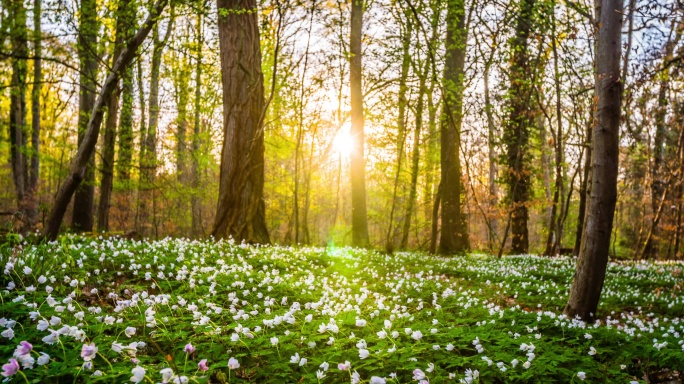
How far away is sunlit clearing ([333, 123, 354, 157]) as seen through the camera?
60.2 feet

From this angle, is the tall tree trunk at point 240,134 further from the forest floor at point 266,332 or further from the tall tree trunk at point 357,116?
the tall tree trunk at point 357,116

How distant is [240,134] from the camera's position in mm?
10258

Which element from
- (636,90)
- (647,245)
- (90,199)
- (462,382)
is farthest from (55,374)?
(647,245)

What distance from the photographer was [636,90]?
657 centimetres

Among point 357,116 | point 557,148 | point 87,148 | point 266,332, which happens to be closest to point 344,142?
point 357,116

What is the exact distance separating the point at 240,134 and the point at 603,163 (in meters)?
7.52

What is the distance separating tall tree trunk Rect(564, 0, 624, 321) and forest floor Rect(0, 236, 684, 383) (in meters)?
0.75

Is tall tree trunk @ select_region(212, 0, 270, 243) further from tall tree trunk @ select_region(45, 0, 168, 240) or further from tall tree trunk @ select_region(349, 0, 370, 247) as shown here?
tall tree trunk @ select_region(349, 0, 370, 247)

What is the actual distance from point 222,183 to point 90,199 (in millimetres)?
7000

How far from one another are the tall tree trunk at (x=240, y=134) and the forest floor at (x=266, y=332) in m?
2.83

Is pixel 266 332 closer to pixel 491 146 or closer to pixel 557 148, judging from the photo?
pixel 557 148

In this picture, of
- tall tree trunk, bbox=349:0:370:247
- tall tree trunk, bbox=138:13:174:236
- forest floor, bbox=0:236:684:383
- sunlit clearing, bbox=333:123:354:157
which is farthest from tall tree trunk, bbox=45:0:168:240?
sunlit clearing, bbox=333:123:354:157

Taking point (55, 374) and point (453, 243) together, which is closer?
point (55, 374)

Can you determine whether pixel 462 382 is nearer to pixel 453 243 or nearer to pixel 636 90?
pixel 636 90
